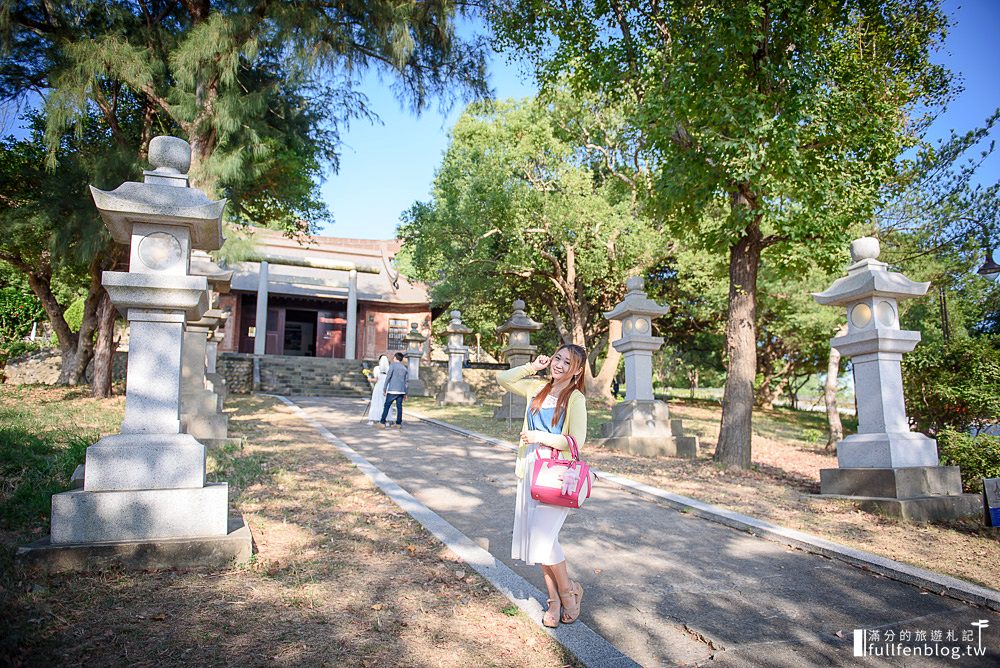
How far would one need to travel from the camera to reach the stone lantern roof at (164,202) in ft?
14.4

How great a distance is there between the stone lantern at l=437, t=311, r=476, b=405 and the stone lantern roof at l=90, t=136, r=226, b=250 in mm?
15151

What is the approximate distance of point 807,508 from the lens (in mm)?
6340

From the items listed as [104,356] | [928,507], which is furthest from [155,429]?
[104,356]

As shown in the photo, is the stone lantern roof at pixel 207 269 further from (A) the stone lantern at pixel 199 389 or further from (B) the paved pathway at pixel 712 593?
(B) the paved pathway at pixel 712 593

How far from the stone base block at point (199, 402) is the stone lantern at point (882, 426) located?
8410mm

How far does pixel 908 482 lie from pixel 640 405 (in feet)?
15.4

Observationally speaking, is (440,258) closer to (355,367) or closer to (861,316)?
(355,367)

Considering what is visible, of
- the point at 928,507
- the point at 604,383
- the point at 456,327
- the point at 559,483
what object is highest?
the point at 456,327

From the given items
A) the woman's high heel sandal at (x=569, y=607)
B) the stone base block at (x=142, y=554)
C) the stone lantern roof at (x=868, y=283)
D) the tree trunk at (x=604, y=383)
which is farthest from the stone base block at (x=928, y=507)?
the tree trunk at (x=604, y=383)

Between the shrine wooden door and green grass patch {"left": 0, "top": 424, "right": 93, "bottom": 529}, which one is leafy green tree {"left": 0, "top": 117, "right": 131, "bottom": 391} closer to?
green grass patch {"left": 0, "top": 424, "right": 93, "bottom": 529}

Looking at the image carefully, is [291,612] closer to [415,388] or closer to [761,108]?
[761,108]

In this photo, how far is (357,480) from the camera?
22.3 ft

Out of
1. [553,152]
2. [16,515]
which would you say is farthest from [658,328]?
[16,515]

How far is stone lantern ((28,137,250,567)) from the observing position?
12.9ft
